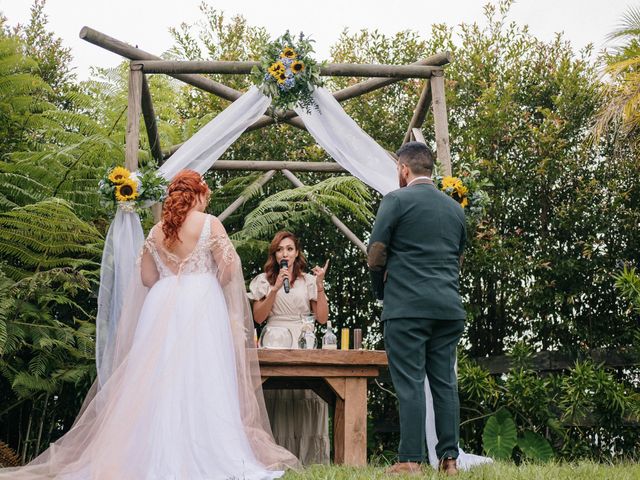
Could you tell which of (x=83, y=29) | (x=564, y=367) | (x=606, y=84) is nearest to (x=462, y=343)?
(x=564, y=367)

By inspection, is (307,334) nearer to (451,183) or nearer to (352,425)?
(352,425)

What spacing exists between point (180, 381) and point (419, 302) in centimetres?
140

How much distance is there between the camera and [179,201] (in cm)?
492

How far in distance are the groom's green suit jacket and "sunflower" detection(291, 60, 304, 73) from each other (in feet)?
5.37

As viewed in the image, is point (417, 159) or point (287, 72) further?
point (287, 72)

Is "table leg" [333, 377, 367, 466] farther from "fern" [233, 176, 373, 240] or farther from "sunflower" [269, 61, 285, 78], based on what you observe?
"fern" [233, 176, 373, 240]

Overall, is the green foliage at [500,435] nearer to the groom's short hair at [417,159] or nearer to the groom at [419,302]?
the groom at [419,302]

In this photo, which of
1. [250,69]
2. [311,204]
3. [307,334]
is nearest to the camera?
[250,69]

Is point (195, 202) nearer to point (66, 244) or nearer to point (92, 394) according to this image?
point (92, 394)

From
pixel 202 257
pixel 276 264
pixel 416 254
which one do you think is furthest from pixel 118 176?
pixel 416 254

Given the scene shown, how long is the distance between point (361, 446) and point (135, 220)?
211cm

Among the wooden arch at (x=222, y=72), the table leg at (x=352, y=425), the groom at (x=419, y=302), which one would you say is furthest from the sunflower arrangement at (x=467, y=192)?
the table leg at (x=352, y=425)

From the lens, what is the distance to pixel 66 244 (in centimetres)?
626

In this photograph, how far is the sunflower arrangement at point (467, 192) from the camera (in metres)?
5.67
